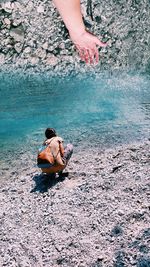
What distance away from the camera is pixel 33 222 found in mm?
9977

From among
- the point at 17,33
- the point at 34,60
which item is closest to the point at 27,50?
the point at 34,60

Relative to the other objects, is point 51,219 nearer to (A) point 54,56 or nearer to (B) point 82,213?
(B) point 82,213

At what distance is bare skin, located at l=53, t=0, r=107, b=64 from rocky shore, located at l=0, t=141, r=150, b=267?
19.8 feet

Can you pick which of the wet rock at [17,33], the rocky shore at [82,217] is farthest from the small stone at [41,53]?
the rocky shore at [82,217]

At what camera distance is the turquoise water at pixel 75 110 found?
53.3 feet

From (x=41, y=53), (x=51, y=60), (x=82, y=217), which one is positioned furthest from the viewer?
(x=41, y=53)

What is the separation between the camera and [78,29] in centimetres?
170

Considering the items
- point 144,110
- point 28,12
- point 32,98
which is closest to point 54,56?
point 28,12

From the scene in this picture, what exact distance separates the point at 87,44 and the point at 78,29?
0.53 ft

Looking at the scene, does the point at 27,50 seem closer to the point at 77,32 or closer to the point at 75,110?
the point at 75,110

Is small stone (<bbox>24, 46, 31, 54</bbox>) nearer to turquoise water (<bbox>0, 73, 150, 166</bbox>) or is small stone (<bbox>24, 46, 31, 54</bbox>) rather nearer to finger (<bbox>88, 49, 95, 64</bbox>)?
turquoise water (<bbox>0, 73, 150, 166</bbox>)

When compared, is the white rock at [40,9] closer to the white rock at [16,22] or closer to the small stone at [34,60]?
the white rock at [16,22]

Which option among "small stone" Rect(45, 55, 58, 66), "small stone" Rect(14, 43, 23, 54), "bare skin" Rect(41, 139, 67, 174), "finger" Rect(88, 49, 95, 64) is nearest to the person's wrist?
"finger" Rect(88, 49, 95, 64)

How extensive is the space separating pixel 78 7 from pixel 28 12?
32.0 m
